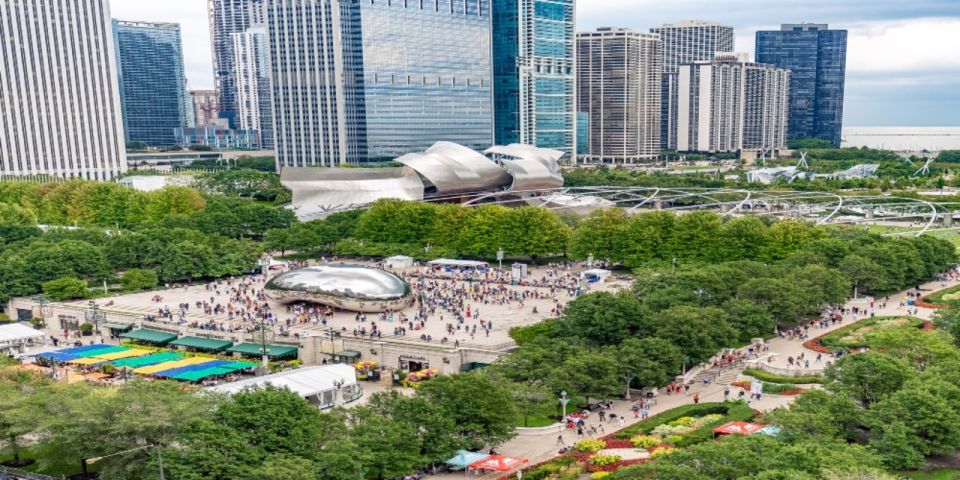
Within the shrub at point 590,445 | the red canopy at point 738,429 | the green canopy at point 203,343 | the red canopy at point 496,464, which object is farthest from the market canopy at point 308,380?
the red canopy at point 738,429

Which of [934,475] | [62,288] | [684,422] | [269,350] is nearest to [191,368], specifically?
[269,350]

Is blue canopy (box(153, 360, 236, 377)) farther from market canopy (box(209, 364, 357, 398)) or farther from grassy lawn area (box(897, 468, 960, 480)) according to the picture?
grassy lawn area (box(897, 468, 960, 480))

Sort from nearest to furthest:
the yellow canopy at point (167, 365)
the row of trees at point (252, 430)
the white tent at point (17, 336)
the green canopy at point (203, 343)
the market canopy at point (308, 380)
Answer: the row of trees at point (252, 430) → the market canopy at point (308, 380) → the yellow canopy at point (167, 365) → the green canopy at point (203, 343) → the white tent at point (17, 336)

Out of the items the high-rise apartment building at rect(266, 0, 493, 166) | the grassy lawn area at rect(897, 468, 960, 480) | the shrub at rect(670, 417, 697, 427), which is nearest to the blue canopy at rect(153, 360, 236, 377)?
the shrub at rect(670, 417, 697, 427)

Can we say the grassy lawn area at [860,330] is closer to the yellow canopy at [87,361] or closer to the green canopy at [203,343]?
the green canopy at [203,343]

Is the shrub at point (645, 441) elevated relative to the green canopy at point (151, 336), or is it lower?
elevated

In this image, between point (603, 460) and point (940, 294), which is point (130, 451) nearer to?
point (603, 460)
